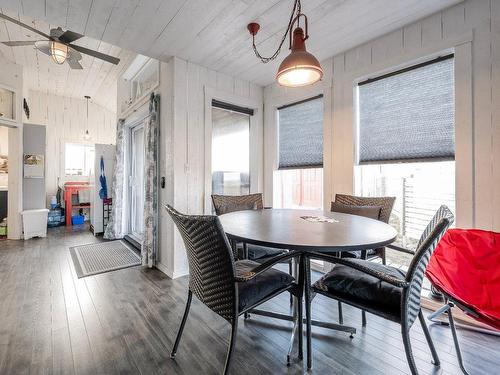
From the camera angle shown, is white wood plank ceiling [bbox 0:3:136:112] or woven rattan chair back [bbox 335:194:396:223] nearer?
woven rattan chair back [bbox 335:194:396:223]

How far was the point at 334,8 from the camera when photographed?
6.80ft

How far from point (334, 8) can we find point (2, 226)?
6227mm

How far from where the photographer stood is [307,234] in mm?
1413

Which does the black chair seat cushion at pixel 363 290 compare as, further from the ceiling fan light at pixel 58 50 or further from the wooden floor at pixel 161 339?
the ceiling fan light at pixel 58 50

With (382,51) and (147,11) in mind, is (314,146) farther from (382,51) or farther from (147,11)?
(147,11)

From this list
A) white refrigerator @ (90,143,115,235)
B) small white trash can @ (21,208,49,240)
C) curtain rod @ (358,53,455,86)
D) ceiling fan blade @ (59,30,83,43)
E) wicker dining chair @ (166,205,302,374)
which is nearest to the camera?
wicker dining chair @ (166,205,302,374)

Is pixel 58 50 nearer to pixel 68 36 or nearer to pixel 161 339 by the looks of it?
pixel 68 36

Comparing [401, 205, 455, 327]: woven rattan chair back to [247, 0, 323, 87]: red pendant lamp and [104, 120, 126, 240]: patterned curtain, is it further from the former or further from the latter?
[104, 120, 126, 240]: patterned curtain

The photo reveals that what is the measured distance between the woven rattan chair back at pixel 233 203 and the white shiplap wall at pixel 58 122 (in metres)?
5.74

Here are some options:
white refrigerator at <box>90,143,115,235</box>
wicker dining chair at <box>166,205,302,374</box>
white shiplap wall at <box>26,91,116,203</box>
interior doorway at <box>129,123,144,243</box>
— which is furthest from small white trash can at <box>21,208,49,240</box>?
wicker dining chair at <box>166,205,302,374</box>

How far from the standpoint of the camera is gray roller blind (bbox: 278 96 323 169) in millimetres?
3137

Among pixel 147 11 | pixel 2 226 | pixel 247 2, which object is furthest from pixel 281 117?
pixel 2 226

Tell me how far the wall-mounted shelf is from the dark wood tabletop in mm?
2686

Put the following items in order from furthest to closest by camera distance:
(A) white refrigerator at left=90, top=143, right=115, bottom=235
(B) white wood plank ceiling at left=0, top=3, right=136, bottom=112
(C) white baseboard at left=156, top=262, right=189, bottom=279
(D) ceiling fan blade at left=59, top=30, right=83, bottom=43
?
1. (A) white refrigerator at left=90, top=143, right=115, bottom=235
2. (B) white wood plank ceiling at left=0, top=3, right=136, bottom=112
3. (D) ceiling fan blade at left=59, top=30, right=83, bottom=43
4. (C) white baseboard at left=156, top=262, right=189, bottom=279
